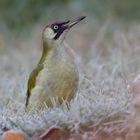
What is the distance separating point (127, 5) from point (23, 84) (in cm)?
504

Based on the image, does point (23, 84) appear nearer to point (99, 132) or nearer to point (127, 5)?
point (99, 132)

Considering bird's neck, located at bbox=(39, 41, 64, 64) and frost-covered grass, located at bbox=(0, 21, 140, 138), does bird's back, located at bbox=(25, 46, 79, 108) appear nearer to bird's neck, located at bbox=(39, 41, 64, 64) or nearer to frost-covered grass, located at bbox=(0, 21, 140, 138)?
bird's neck, located at bbox=(39, 41, 64, 64)

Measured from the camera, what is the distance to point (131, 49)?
30.9 ft

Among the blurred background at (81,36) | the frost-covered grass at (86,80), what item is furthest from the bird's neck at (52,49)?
the blurred background at (81,36)

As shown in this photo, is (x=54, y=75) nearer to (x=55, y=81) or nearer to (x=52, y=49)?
(x=55, y=81)

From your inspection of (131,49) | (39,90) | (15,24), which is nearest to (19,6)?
(15,24)

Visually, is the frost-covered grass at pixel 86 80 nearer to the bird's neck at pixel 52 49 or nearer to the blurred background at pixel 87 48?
the blurred background at pixel 87 48

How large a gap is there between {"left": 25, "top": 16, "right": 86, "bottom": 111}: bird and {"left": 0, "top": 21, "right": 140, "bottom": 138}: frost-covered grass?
0.51ft

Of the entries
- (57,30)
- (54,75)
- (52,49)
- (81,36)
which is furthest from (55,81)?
(81,36)

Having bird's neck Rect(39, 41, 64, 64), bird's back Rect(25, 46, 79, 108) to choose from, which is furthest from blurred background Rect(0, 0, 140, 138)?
bird's neck Rect(39, 41, 64, 64)

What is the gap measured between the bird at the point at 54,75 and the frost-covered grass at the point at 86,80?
0.51 ft

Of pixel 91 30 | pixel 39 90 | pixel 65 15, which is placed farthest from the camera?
pixel 65 15

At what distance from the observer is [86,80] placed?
26.1ft

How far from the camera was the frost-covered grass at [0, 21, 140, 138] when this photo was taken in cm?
587
